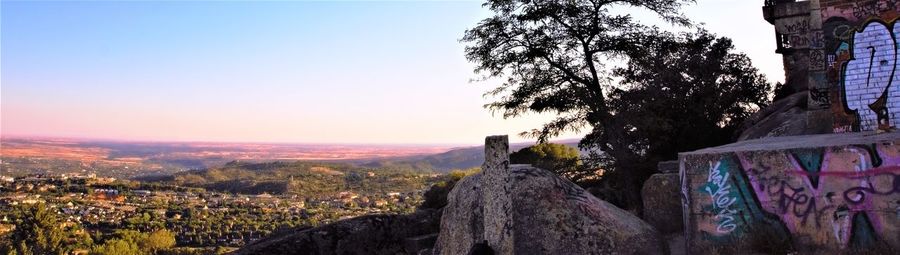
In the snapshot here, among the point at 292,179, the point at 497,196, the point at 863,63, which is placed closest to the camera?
the point at 497,196

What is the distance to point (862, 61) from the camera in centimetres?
1128

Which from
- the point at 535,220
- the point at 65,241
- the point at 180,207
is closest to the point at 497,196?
the point at 535,220

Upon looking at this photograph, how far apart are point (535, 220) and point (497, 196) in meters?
0.84

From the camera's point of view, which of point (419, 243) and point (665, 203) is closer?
point (665, 203)

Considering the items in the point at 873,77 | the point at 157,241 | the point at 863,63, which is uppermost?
the point at 863,63

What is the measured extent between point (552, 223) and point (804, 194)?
3.50m

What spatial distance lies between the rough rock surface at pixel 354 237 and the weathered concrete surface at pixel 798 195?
5.21m

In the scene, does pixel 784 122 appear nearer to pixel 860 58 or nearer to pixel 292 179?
pixel 860 58

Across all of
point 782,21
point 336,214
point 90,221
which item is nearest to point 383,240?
point 782,21

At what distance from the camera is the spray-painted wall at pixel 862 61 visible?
35.8ft

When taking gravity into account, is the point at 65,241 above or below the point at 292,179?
below

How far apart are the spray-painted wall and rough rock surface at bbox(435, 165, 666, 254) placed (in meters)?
5.83

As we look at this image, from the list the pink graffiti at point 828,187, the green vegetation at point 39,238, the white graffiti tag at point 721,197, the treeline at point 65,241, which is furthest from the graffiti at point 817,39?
the green vegetation at point 39,238

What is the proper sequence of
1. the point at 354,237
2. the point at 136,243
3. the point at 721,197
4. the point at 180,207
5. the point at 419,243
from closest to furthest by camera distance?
the point at 721,197
the point at 354,237
the point at 419,243
the point at 136,243
the point at 180,207
